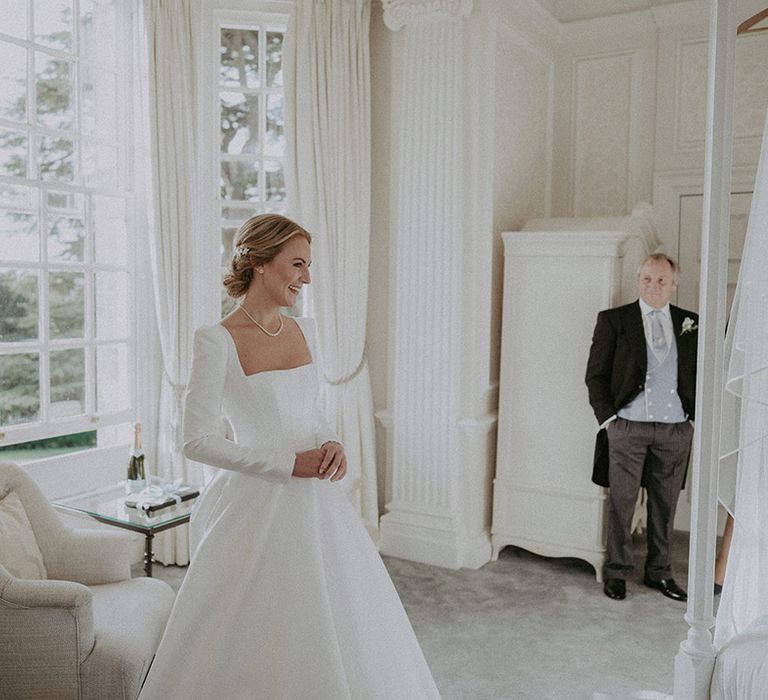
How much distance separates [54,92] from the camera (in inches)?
147

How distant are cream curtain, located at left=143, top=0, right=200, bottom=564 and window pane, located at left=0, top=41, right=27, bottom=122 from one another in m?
0.59

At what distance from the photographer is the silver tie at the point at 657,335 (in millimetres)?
3922

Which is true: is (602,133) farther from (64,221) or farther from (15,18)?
(15,18)

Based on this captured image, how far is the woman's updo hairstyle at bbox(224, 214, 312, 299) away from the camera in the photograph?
2.28 meters

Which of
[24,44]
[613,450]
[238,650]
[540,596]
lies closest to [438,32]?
[24,44]

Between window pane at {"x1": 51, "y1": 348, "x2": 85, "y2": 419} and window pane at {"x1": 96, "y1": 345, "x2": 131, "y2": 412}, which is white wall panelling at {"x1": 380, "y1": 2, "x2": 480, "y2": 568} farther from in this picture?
window pane at {"x1": 51, "y1": 348, "x2": 85, "y2": 419}

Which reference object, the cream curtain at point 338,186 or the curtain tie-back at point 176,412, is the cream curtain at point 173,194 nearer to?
the curtain tie-back at point 176,412

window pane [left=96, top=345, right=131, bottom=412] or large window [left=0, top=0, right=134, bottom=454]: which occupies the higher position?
large window [left=0, top=0, right=134, bottom=454]

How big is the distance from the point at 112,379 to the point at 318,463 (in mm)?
2276

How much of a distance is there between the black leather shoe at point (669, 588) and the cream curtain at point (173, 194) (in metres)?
2.34

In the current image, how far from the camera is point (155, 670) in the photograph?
6.99 ft

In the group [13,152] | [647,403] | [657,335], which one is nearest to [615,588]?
[647,403]

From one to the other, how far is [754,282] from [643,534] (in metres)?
3.02

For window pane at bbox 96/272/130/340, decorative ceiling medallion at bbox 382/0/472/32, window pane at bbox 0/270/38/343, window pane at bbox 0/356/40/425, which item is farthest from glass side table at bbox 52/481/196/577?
decorative ceiling medallion at bbox 382/0/472/32
